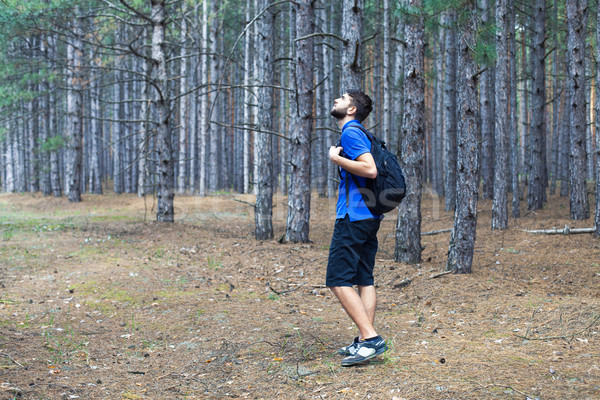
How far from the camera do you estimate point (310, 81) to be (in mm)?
9773

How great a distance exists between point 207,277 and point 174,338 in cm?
274

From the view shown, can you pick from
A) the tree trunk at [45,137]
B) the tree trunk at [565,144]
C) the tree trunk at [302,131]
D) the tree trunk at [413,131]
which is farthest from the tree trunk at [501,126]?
the tree trunk at [45,137]

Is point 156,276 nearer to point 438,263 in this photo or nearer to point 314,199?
point 438,263

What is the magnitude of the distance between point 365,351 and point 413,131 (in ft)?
15.4

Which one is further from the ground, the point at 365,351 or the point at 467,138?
the point at 467,138

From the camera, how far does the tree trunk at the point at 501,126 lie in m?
11.6

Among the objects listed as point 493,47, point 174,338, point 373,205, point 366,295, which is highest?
point 493,47

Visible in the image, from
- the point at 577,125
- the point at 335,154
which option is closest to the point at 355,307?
the point at 335,154

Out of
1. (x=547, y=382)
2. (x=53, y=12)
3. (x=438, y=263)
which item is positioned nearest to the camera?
(x=547, y=382)

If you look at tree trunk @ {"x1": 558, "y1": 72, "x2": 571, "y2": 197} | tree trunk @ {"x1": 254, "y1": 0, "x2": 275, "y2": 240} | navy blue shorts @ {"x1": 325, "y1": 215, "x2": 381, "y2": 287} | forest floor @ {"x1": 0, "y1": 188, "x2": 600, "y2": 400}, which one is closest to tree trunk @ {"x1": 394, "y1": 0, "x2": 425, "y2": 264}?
forest floor @ {"x1": 0, "y1": 188, "x2": 600, "y2": 400}

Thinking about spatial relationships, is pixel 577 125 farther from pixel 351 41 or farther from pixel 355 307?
pixel 355 307

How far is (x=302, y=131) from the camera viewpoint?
9.88 m

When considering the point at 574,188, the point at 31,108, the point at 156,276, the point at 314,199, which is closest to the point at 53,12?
the point at 156,276

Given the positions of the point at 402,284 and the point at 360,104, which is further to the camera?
the point at 402,284
